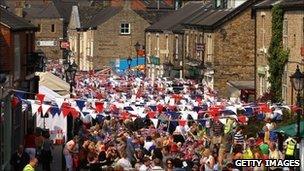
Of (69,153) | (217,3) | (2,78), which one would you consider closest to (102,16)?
(217,3)

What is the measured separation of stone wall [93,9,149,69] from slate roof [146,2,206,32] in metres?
8.05

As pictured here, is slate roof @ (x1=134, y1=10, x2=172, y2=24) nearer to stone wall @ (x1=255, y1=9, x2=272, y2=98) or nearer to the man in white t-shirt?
stone wall @ (x1=255, y1=9, x2=272, y2=98)

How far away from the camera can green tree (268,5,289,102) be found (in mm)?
41375

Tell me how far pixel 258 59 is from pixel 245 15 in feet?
23.6

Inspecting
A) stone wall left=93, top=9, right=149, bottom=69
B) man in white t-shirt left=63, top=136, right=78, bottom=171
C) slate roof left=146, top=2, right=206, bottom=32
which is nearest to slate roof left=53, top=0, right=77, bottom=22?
stone wall left=93, top=9, right=149, bottom=69

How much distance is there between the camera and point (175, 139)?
30641 mm

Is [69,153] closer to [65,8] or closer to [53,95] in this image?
[53,95]

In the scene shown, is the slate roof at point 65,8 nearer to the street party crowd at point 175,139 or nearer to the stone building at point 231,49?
the stone building at point 231,49

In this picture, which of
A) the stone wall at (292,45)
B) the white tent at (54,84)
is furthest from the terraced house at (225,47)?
the white tent at (54,84)

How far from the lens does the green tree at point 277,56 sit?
41375 millimetres

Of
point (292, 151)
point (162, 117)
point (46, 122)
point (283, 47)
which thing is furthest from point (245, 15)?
point (292, 151)

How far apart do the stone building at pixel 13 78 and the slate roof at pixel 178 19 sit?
32.1 metres

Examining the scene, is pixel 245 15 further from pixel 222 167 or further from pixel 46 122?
pixel 222 167

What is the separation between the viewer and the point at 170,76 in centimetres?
6744
